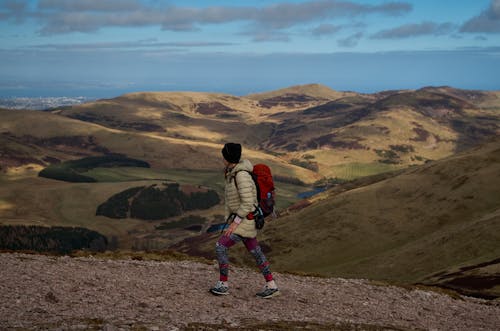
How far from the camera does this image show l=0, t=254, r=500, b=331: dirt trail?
783 inches

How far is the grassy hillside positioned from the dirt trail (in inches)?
2398

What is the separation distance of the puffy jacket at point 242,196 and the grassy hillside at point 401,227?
72619mm

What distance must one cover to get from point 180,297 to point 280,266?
112887mm

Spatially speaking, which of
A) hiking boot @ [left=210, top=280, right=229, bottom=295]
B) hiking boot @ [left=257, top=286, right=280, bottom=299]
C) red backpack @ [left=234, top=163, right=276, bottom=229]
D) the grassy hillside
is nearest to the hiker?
red backpack @ [left=234, top=163, right=276, bottom=229]

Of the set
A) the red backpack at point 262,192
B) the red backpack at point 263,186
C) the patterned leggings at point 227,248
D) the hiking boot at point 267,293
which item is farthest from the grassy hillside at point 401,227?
the red backpack at point 263,186

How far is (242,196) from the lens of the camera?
22422mm

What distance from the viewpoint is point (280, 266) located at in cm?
13475

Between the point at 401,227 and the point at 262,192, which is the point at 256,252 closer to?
the point at 262,192

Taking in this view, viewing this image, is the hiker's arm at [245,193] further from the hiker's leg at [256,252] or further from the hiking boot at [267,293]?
the hiking boot at [267,293]

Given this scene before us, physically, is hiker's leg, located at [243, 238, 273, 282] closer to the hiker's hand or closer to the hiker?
the hiker

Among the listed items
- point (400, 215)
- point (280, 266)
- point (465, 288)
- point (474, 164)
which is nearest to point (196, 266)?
point (465, 288)

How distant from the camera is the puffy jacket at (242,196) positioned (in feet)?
73.7

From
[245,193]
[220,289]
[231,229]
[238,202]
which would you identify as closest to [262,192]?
[245,193]

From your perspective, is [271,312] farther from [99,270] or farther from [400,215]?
[400,215]
